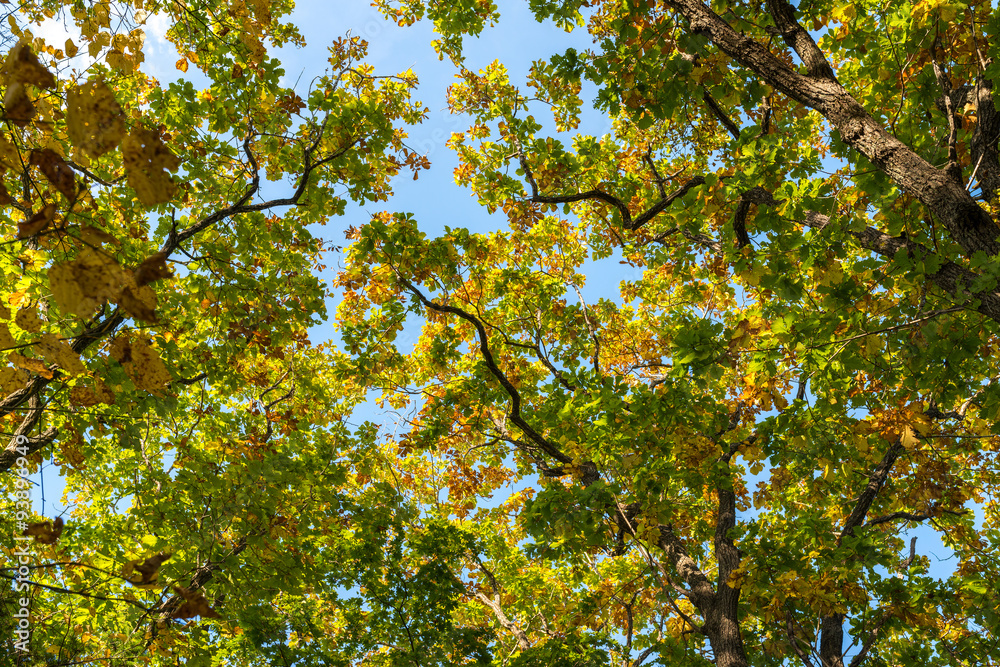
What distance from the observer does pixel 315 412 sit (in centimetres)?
902

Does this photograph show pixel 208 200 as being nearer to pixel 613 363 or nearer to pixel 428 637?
pixel 428 637

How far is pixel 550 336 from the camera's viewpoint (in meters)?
8.57

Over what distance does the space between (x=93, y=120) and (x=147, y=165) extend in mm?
202

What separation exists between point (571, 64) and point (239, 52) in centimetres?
347

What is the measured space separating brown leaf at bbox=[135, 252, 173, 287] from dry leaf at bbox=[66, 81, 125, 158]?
1.13ft

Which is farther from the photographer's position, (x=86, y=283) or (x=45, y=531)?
(x=45, y=531)

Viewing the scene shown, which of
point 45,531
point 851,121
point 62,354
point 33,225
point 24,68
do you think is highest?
point 851,121

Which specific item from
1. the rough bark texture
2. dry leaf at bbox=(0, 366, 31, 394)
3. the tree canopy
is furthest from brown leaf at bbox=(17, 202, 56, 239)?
the rough bark texture

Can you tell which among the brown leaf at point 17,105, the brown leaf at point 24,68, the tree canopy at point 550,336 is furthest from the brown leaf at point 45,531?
the brown leaf at point 24,68

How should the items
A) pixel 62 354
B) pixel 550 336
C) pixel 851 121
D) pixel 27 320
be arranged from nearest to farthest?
pixel 62 354, pixel 27 320, pixel 851 121, pixel 550 336

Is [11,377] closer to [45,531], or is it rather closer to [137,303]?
[45,531]

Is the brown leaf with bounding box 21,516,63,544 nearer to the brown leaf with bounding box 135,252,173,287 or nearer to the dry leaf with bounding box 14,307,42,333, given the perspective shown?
the dry leaf with bounding box 14,307,42,333

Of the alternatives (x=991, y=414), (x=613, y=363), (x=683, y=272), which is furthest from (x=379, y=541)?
(x=991, y=414)

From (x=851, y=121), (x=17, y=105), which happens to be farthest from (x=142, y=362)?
(x=851, y=121)
